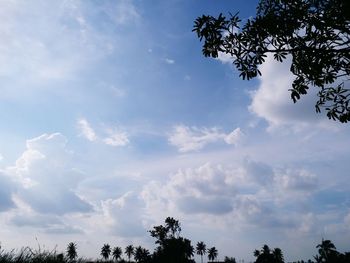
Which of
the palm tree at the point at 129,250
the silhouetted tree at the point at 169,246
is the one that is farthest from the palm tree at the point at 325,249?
the palm tree at the point at 129,250

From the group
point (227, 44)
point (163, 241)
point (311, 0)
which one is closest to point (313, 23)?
point (311, 0)

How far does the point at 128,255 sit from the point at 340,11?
6765 inches

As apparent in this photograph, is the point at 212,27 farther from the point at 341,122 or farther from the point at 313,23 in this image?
the point at 341,122

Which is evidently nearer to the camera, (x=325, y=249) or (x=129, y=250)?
(x=325, y=249)

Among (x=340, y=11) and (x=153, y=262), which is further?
(x=153, y=262)

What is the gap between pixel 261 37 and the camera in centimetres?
998

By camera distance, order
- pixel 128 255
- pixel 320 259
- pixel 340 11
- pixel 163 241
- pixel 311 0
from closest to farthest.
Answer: pixel 340 11, pixel 311 0, pixel 163 241, pixel 320 259, pixel 128 255

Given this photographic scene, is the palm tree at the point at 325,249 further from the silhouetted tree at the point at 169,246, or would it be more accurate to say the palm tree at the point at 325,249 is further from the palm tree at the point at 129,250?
the palm tree at the point at 129,250

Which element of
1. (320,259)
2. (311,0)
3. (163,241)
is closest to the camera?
(311,0)

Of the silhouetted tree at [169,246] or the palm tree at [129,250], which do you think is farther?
the palm tree at [129,250]

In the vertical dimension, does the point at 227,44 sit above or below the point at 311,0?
below

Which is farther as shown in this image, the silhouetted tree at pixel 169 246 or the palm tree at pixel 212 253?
the palm tree at pixel 212 253

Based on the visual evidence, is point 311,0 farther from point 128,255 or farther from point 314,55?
point 128,255

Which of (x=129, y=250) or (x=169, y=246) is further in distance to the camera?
(x=129, y=250)
